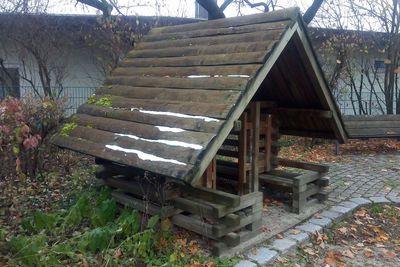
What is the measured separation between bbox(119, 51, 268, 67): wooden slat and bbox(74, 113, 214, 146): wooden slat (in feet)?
3.07

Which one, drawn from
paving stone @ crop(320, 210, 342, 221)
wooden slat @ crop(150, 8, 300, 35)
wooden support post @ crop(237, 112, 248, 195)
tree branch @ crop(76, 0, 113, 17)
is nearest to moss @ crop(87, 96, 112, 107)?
wooden slat @ crop(150, 8, 300, 35)

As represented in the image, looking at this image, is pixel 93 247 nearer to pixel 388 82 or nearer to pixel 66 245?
pixel 66 245

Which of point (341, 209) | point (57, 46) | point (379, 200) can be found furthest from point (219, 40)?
point (57, 46)

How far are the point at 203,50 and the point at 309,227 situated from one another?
2.48m

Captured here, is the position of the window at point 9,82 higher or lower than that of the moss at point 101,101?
higher

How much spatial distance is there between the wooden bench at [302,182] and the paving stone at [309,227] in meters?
0.32

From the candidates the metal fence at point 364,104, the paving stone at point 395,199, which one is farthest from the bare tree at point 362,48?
the paving stone at point 395,199

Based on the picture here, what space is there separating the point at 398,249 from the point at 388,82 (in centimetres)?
915

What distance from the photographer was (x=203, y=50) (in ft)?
14.5

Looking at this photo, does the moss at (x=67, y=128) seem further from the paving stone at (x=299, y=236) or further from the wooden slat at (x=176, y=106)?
the paving stone at (x=299, y=236)

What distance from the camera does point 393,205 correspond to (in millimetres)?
5809

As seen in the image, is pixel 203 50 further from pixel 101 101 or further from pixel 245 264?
pixel 245 264

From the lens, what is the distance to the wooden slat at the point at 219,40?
3900 mm

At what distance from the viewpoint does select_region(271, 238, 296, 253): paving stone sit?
4.11 meters
